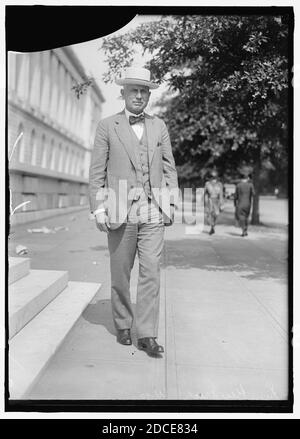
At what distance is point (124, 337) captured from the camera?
4.43 m

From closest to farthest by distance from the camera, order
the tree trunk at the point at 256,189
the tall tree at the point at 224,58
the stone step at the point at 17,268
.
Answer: the stone step at the point at 17,268 → the tall tree at the point at 224,58 → the tree trunk at the point at 256,189

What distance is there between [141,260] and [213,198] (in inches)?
447

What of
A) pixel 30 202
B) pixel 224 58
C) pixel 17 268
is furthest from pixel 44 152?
pixel 17 268

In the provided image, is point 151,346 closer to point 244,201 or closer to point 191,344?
point 191,344

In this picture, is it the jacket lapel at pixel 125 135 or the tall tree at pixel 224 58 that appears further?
the tall tree at pixel 224 58

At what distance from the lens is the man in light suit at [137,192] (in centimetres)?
420

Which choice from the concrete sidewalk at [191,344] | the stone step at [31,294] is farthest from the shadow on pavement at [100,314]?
the stone step at [31,294]

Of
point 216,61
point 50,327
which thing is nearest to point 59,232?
point 216,61

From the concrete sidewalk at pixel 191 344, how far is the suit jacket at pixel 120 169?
3.60 ft

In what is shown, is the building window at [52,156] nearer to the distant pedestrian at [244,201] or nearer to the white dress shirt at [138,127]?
the distant pedestrian at [244,201]

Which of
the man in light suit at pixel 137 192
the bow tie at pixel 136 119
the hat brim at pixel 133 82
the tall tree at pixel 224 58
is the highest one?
the tall tree at pixel 224 58

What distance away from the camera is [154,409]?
3236mm

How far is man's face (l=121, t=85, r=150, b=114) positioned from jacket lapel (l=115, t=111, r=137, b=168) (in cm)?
13

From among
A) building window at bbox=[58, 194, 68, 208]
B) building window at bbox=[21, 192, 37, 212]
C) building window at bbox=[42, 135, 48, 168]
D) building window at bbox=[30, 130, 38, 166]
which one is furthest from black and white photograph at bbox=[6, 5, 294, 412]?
building window at bbox=[58, 194, 68, 208]
